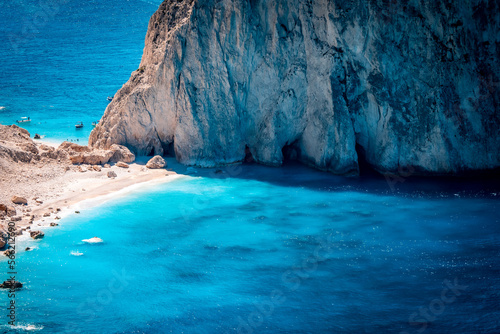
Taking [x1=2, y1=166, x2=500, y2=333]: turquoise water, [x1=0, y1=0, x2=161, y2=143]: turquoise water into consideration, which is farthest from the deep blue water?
[x1=0, y1=0, x2=161, y2=143]: turquoise water

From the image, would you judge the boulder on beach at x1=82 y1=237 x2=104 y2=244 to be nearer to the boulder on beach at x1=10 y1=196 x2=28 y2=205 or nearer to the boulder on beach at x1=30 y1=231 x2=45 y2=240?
the boulder on beach at x1=30 y1=231 x2=45 y2=240

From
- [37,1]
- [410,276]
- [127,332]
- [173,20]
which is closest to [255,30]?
[173,20]

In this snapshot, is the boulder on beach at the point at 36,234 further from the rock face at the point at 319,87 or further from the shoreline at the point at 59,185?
the rock face at the point at 319,87

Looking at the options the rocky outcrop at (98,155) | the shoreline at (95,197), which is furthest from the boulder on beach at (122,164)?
the rocky outcrop at (98,155)

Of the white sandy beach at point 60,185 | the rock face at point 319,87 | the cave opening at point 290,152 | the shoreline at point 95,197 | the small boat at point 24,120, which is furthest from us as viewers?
the small boat at point 24,120

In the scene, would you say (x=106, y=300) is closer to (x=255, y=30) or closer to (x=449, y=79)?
(x=255, y=30)

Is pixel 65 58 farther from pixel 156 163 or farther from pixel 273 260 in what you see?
pixel 273 260
